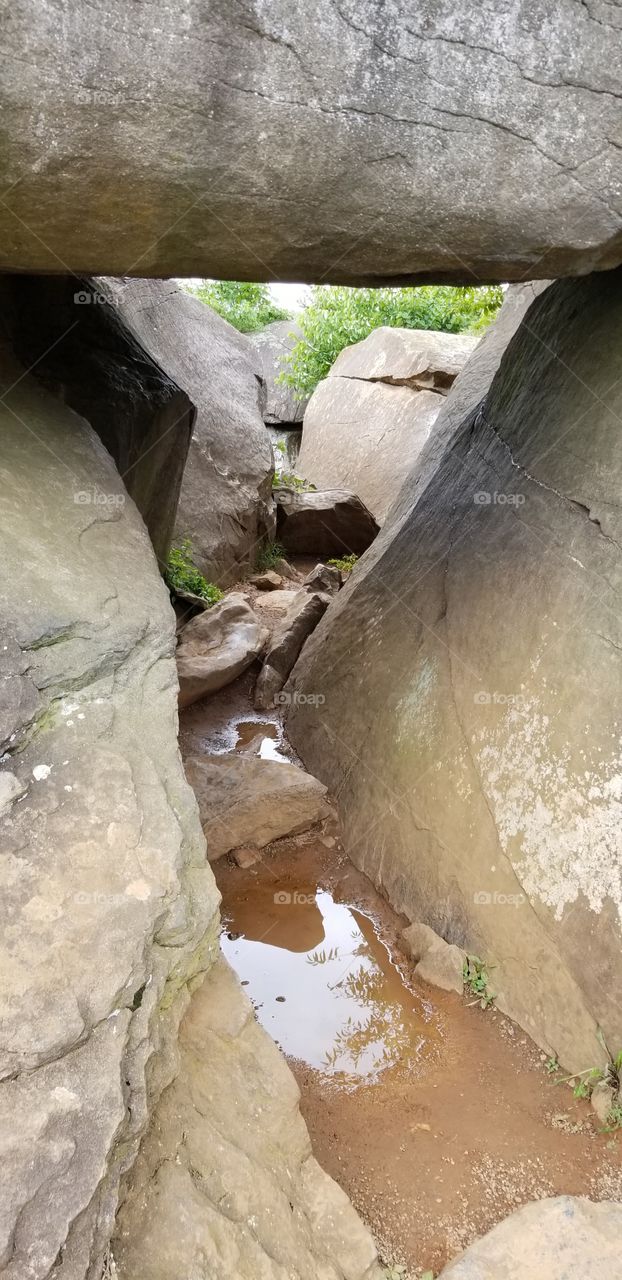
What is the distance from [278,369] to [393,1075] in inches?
451

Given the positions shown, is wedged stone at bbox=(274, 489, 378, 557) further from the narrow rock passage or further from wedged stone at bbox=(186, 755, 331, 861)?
the narrow rock passage

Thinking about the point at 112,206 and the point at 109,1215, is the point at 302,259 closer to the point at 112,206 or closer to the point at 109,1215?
the point at 112,206

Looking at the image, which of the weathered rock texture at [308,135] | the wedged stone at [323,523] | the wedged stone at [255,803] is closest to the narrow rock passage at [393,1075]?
the wedged stone at [255,803]

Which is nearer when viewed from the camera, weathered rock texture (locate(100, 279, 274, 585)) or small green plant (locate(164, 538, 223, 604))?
small green plant (locate(164, 538, 223, 604))

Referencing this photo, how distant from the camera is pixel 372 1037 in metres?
3.09

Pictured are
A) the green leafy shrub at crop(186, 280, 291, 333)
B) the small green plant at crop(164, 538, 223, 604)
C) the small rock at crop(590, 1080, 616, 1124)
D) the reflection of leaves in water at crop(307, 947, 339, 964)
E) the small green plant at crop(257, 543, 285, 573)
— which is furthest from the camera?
the green leafy shrub at crop(186, 280, 291, 333)

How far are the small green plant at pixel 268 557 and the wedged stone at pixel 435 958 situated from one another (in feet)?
16.6

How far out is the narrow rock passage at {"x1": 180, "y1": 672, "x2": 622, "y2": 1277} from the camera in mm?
2492

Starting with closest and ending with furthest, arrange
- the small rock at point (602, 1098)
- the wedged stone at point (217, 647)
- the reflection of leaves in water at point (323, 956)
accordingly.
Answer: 1. the small rock at point (602, 1098)
2. the reflection of leaves in water at point (323, 956)
3. the wedged stone at point (217, 647)

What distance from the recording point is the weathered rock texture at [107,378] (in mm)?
3547

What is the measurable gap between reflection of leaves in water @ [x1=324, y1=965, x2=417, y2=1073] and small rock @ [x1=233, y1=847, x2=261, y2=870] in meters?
0.80

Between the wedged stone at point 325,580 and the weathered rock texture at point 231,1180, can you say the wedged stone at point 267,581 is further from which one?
the weathered rock texture at point 231,1180

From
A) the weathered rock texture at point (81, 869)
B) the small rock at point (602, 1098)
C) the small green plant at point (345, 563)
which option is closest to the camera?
the weathered rock texture at point (81, 869)

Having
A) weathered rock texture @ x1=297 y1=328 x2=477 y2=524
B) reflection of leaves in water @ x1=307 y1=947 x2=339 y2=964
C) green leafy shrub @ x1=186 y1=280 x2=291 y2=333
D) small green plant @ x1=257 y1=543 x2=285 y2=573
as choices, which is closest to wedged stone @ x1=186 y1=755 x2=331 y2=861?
reflection of leaves in water @ x1=307 y1=947 x2=339 y2=964
